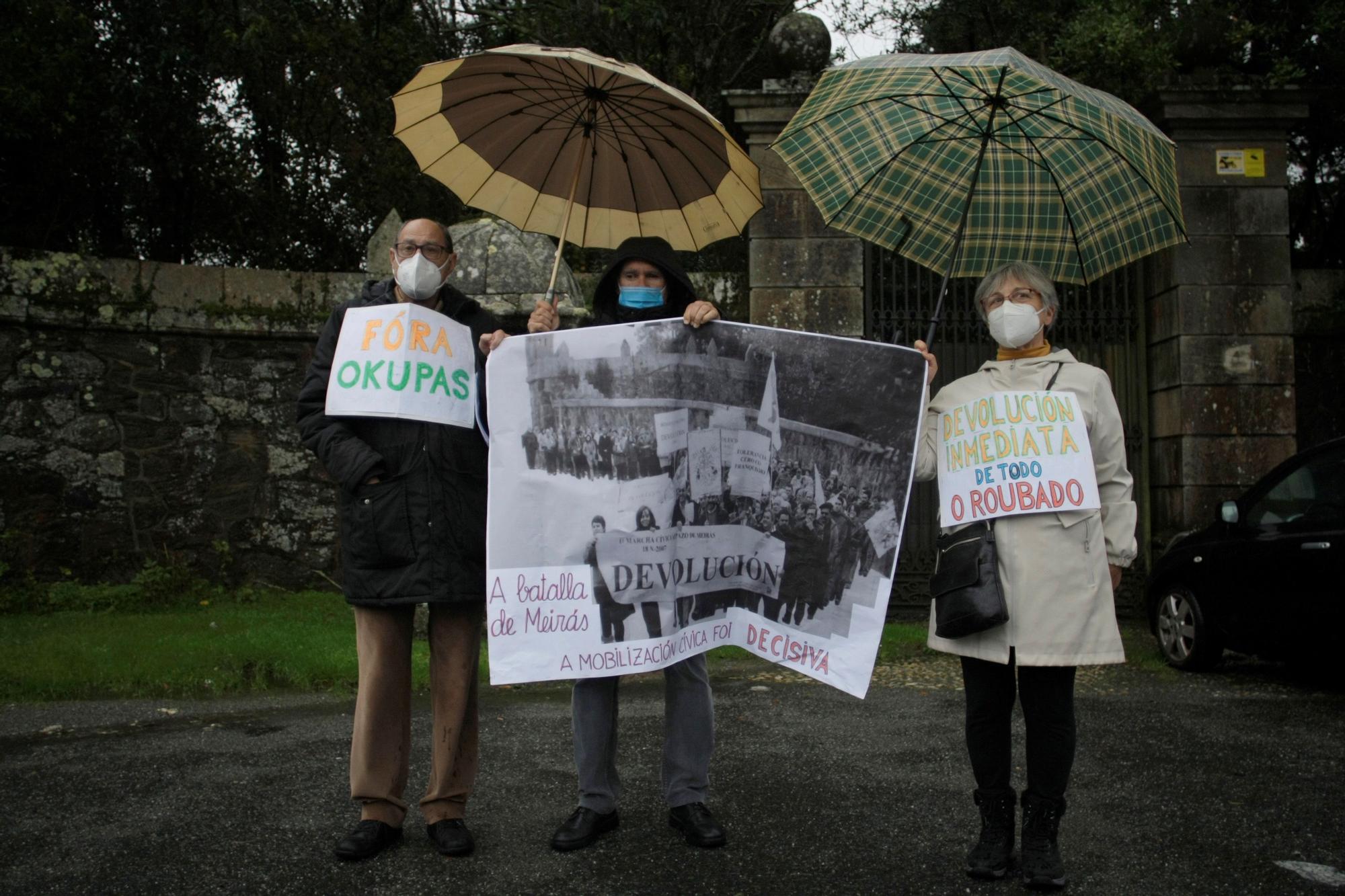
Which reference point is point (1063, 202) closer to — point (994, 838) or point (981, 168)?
point (981, 168)

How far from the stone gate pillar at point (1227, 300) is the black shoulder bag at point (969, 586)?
17.4 ft

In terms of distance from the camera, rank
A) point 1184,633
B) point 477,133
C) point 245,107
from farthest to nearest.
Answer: point 245,107 → point 1184,633 → point 477,133

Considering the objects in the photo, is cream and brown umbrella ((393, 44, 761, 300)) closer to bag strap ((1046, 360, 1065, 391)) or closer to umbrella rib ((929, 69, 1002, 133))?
umbrella rib ((929, 69, 1002, 133))

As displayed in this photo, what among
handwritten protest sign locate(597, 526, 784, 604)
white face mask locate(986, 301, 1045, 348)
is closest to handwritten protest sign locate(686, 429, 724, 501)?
handwritten protest sign locate(597, 526, 784, 604)

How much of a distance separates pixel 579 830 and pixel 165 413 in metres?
5.85

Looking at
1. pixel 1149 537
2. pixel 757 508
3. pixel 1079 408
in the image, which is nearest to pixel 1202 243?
pixel 1149 537

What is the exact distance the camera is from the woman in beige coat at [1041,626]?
10.8 ft

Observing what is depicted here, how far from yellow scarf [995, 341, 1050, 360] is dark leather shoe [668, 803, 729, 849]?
174 centimetres

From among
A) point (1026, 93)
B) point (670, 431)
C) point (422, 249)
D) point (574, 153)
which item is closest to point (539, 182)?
point (574, 153)

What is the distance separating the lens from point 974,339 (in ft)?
28.4

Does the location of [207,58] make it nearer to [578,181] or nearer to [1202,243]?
[578,181]

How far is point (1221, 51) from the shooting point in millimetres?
8266

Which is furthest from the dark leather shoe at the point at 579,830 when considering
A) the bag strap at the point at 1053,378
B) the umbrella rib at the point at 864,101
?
the umbrella rib at the point at 864,101

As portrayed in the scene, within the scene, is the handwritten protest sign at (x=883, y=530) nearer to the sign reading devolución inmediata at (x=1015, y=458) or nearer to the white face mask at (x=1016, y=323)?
the sign reading devolución inmediata at (x=1015, y=458)
